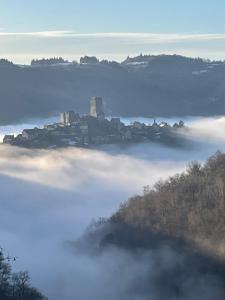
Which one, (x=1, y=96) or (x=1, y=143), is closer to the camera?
(x=1, y=143)

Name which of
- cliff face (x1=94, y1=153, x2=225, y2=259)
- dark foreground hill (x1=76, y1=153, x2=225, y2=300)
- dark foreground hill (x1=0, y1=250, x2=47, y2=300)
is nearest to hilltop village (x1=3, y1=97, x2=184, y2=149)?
dark foreground hill (x1=76, y1=153, x2=225, y2=300)

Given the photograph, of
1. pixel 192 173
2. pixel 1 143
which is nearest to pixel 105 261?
pixel 192 173

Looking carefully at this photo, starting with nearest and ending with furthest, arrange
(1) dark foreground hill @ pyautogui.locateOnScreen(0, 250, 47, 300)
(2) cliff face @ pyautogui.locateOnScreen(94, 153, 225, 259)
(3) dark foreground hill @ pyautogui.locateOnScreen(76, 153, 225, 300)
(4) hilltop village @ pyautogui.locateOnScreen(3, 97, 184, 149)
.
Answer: (1) dark foreground hill @ pyautogui.locateOnScreen(0, 250, 47, 300) < (3) dark foreground hill @ pyautogui.locateOnScreen(76, 153, 225, 300) < (2) cliff face @ pyautogui.locateOnScreen(94, 153, 225, 259) < (4) hilltop village @ pyautogui.locateOnScreen(3, 97, 184, 149)

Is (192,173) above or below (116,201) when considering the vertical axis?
above

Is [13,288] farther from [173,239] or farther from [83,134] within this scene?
[83,134]

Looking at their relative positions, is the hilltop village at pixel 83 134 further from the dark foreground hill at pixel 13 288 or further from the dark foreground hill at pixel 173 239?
the dark foreground hill at pixel 13 288

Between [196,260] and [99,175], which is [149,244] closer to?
[196,260]

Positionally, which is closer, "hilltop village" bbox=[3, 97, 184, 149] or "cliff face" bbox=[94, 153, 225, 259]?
"cliff face" bbox=[94, 153, 225, 259]

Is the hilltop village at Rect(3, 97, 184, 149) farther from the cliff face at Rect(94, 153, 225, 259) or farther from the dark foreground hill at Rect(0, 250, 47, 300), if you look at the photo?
the dark foreground hill at Rect(0, 250, 47, 300)
